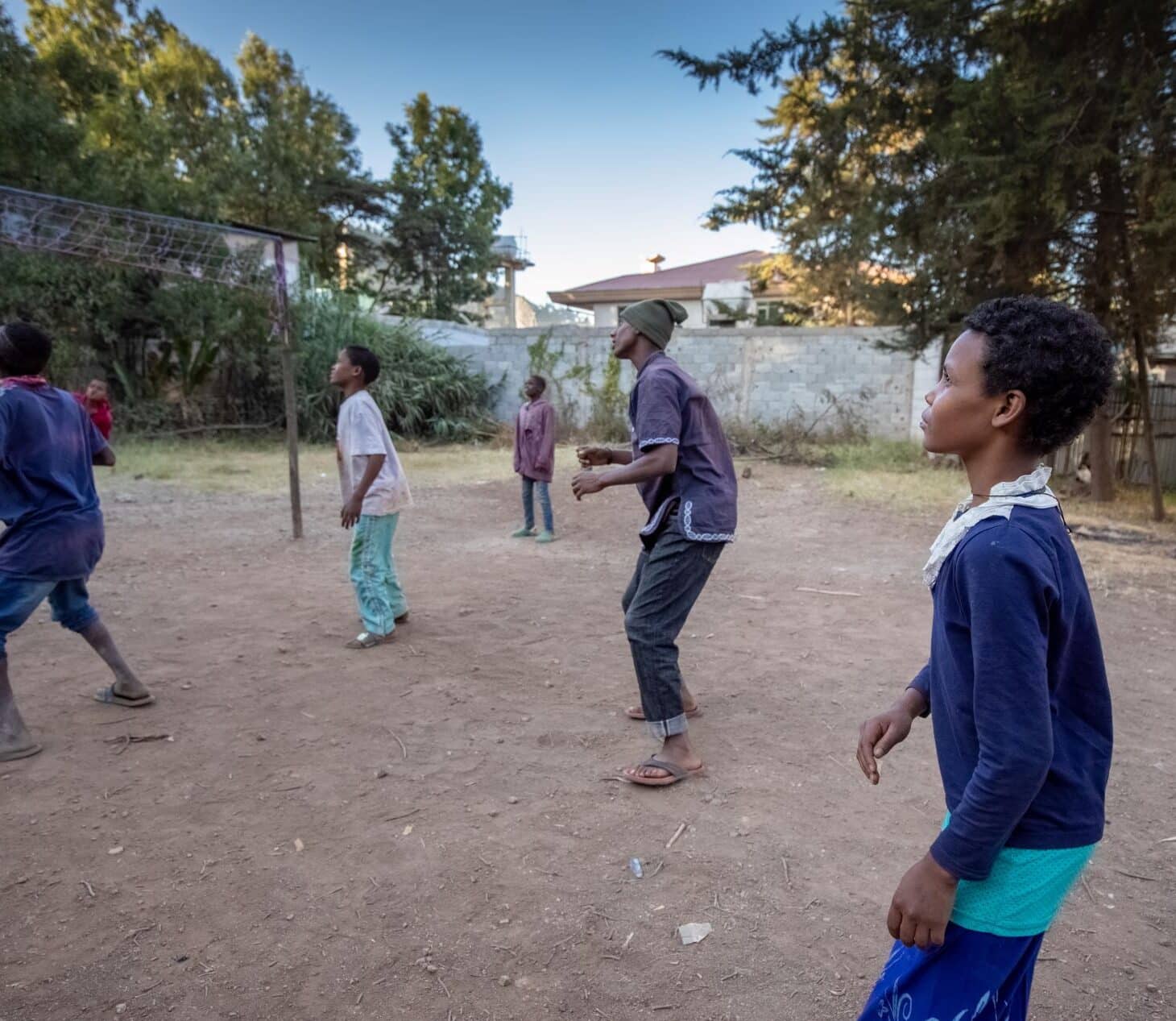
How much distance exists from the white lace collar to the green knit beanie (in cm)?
200

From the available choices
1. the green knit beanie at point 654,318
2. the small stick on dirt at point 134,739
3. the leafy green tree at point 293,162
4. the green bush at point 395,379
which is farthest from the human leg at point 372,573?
the leafy green tree at point 293,162

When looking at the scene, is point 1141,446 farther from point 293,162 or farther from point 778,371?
point 293,162

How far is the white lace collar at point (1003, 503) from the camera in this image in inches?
48.7

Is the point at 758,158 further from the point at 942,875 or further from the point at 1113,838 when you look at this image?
the point at 942,875

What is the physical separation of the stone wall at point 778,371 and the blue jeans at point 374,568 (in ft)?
36.8

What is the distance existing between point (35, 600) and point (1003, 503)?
3586mm

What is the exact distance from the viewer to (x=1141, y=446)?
12.4 metres

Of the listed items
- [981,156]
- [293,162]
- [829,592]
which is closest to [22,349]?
[829,592]

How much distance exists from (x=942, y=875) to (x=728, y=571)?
5585mm

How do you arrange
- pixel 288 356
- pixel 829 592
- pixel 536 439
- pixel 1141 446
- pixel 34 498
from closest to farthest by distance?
pixel 34 498 < pixel 829 592 < pixel 288 356 < pixel 536 439 < pixel 1141 446

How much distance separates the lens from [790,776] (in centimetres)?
333

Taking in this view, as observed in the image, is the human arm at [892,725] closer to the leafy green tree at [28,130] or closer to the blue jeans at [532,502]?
the blue jeans at [532,502]

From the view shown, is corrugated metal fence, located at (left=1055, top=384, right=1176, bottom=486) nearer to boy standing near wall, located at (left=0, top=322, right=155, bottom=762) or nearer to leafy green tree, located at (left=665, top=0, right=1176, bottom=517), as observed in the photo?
leafy green tree, located at (left=665, top=0, right=1176, bottom=517)

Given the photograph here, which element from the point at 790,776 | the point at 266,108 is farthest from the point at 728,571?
the point at 266,108
